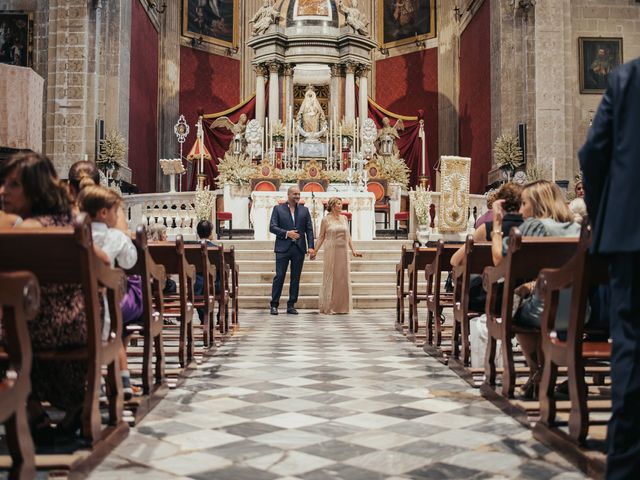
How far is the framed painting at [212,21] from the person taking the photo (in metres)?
21.6

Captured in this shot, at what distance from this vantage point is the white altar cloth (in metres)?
14.0

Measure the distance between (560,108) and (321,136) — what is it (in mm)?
6053

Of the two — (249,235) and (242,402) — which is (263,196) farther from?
(242,402)

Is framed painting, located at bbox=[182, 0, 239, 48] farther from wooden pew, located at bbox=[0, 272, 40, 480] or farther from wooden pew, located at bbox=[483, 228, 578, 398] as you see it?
wooden pew, located at bbox=[0, 272, 40, 480]

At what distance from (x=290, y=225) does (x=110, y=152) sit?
243 inches

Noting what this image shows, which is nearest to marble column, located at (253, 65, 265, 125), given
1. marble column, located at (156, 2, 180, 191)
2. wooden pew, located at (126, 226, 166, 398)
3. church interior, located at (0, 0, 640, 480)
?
church interior, located at (0, 0, 640, 480)

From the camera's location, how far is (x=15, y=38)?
562 inches

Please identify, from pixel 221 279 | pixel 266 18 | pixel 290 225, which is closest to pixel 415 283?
pixel 221 279

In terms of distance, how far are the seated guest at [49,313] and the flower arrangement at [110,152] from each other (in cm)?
1157

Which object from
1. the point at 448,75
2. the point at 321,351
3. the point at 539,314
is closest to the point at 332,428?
the point at 539,314

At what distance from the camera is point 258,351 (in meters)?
5.95

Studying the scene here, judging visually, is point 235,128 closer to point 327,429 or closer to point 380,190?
point 380,190

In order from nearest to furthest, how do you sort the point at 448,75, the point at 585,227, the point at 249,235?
1. the point at 585,227
2. the point at 249,235
3. the point at 448,75

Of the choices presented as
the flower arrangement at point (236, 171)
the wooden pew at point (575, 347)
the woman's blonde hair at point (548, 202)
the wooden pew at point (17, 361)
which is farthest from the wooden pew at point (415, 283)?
the flower arrangement at point (236, 171)
